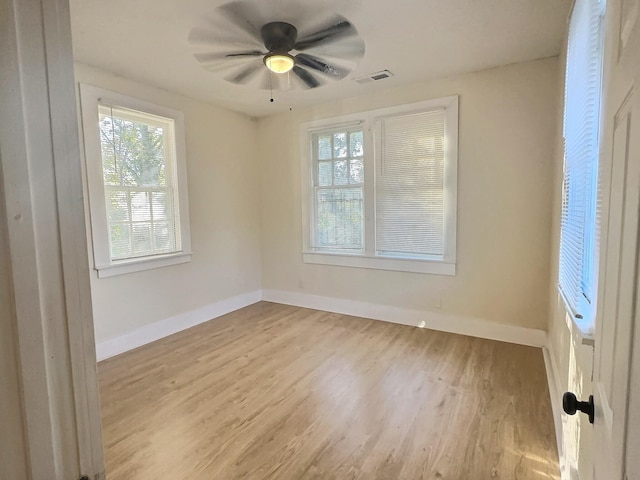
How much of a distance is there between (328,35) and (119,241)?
2584 mm

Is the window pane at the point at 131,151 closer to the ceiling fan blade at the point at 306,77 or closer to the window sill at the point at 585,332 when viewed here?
the ceiling fan blade at the point at 306,77

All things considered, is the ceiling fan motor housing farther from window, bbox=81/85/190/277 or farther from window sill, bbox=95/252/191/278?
window sill, bbox=95/252/191/278

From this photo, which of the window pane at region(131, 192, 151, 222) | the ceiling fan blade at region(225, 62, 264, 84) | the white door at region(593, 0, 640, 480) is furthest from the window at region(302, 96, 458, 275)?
the white door at region(593, 0, 640, 480)

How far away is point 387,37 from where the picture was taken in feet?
A: 8.39

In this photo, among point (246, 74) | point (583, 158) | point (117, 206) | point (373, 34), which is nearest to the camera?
point (583, 158)

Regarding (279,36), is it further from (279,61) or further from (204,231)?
(204,231)

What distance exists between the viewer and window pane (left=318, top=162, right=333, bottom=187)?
4.27 m

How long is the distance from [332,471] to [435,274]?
7.77 feet

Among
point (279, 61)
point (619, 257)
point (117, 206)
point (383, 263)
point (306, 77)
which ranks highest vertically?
point (306, 77)

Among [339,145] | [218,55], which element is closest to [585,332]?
[218,55]

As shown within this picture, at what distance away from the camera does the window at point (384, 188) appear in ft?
11.5

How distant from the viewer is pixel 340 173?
4.19 meters

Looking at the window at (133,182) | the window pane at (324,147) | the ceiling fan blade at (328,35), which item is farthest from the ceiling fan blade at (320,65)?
the window at (133,182)

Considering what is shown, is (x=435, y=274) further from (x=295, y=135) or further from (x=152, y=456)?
(x=152, y=456)
